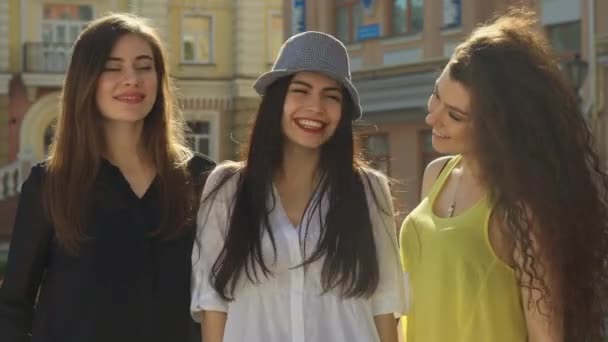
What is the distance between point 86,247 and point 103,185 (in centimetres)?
25

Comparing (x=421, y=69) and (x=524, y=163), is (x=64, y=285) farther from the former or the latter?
(x=421, y=69)

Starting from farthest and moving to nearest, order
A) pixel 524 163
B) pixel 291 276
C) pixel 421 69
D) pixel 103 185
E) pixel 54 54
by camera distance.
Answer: pixel 54 54 → pixel 421 69 → pixel 103 185 → pixel 291 276 → pixel 524 163

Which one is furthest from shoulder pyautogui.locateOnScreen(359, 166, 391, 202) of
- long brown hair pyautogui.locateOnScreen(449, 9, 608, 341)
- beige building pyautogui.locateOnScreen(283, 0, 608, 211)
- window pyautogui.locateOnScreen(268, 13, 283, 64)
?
window pyautogui.locateOnScreen(268, 13, 283, 64)

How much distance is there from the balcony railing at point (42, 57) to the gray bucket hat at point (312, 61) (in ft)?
100

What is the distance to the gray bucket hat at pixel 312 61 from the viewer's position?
4.54 m

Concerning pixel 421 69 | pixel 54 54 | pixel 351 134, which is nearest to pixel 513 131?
pixel 351 134

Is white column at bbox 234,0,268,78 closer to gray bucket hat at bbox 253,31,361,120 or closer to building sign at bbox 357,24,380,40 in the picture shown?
building sign at bbox 357,24,380,40

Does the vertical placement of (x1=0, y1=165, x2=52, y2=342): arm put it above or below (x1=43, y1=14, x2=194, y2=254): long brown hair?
below

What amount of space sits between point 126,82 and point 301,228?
33.1 inches

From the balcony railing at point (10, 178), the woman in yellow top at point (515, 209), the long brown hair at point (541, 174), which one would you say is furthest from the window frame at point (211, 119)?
the long brown hair at point (541, 174)

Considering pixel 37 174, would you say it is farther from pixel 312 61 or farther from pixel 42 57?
pixel 42 57

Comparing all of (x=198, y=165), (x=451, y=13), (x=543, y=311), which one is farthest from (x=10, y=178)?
(x=543, y=311)

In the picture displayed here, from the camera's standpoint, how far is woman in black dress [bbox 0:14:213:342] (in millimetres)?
4695

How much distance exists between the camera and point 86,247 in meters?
4.69
